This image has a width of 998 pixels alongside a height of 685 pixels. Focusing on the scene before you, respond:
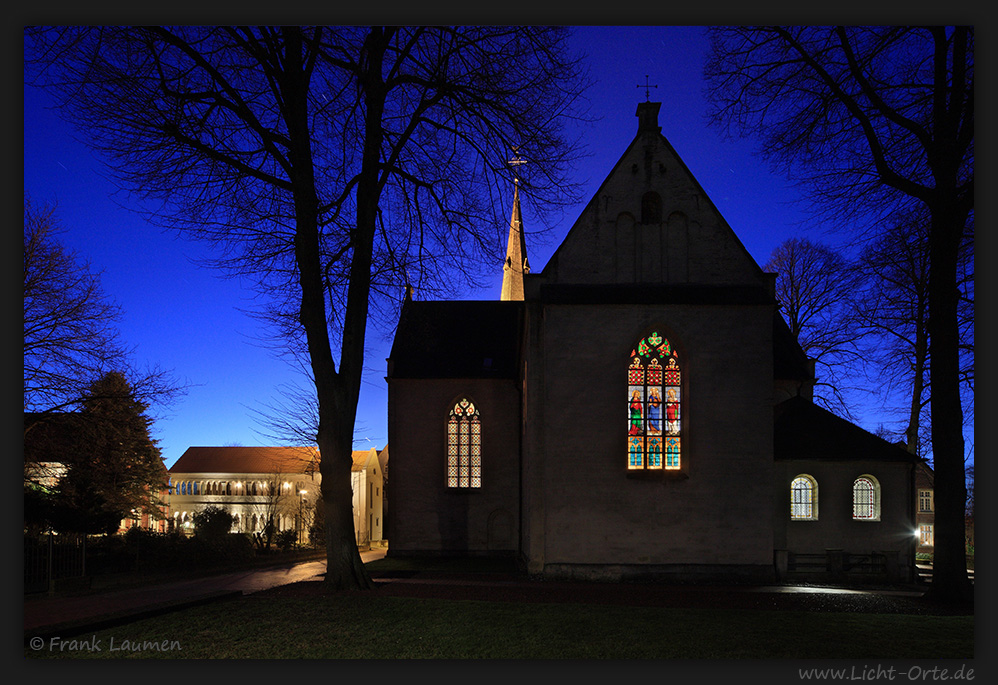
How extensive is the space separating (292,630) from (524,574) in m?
11.0

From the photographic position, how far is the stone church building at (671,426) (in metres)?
17.7

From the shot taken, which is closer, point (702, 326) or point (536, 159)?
point (536, 159)

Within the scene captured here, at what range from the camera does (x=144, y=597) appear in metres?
13.9

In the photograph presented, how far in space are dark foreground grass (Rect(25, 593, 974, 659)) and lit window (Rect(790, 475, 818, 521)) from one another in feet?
31.2

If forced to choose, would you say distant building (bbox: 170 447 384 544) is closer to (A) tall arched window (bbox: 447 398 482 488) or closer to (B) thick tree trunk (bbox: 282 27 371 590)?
(A) tall arched window (bbox: 447 398 482 488)


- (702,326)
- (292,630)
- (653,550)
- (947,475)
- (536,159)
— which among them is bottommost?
(653,550)

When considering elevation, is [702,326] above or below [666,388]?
above

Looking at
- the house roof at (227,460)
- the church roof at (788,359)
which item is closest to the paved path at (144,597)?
the church roof at (788,359)

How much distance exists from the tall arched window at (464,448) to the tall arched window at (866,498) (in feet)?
44.7

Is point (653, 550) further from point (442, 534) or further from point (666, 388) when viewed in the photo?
point (442, 534)

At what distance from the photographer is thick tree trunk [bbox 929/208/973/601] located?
41.8 ft

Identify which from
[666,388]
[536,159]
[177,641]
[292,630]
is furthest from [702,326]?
[177,641]

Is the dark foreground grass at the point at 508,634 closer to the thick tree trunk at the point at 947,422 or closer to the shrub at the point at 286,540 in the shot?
the thick tree trunk at the point at 947,422

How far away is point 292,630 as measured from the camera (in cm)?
912
